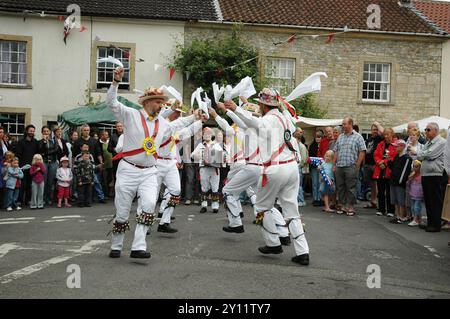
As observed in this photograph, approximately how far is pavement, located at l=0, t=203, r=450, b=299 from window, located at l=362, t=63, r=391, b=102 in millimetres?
15629

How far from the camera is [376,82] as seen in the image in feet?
86.5

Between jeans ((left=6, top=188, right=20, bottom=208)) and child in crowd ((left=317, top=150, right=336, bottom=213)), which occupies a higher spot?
child in crowd ((left=317, top=150, right=336, bottom=213))

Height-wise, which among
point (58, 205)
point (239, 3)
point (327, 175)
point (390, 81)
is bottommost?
point (58, 205)

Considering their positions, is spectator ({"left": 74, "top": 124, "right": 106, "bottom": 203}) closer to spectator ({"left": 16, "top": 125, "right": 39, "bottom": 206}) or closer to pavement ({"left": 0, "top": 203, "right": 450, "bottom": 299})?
spectator ({"left": 16, "top": 125, "right": 39, "bottom": 206})

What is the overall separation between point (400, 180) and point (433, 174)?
4.57ft

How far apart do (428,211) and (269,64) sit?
48.8 feet

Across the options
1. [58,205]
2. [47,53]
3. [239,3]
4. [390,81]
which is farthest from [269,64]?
[58,205]

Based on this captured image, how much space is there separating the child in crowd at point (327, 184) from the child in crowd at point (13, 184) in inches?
292

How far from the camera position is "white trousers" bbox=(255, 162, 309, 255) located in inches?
296

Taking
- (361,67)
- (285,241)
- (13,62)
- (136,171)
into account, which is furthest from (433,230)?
→ (13,62)

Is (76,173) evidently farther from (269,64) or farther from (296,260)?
(269,64)

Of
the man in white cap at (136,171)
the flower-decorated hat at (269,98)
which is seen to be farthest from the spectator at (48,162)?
the flower-decorated hat at (269,98)

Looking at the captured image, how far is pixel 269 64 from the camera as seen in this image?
25.1m

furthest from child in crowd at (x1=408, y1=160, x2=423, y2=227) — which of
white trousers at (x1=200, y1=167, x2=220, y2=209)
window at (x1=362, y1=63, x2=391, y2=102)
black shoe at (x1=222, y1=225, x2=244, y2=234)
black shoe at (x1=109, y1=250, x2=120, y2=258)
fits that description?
window at (x1=362, y1=63, x2=391, y2=102)
